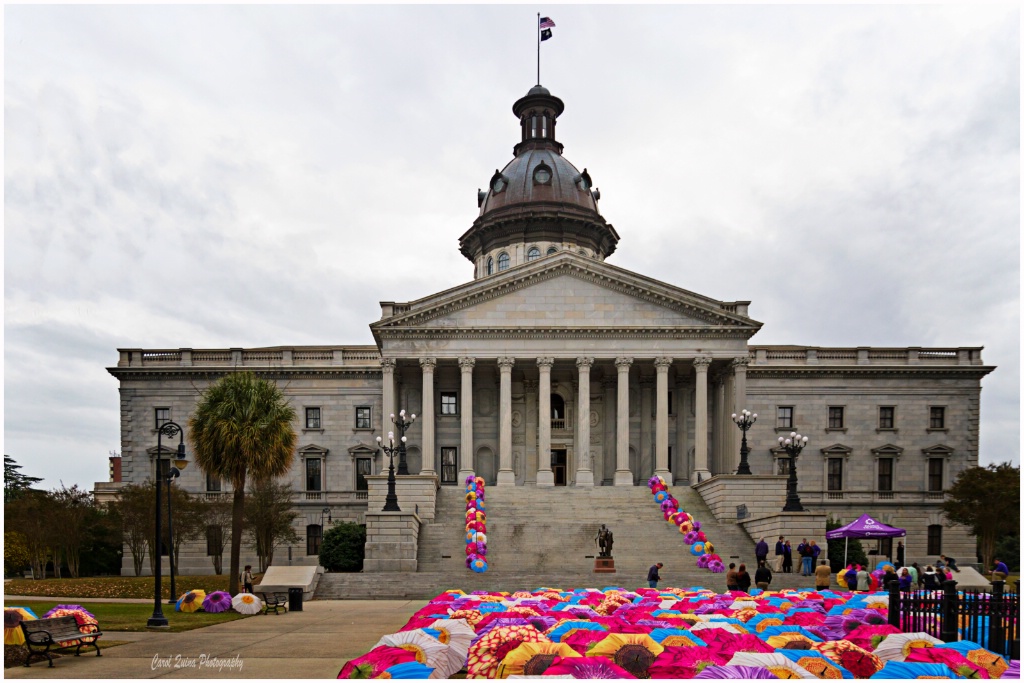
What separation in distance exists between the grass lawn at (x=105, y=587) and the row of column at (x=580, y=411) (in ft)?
54.5

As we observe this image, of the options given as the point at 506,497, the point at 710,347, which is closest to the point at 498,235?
the point at 710,347

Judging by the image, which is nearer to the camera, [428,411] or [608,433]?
→ [428,411]

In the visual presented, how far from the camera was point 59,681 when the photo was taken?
507 inches

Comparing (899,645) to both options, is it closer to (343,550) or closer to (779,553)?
(779,553)

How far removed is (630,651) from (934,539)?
5876 cm

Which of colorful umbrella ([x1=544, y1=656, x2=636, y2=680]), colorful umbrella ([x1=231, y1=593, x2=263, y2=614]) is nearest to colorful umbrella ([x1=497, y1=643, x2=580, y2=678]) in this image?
colorful umbrella ([x1=544, y1=656, x2=636, y2=680])

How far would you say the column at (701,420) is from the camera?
53594mm

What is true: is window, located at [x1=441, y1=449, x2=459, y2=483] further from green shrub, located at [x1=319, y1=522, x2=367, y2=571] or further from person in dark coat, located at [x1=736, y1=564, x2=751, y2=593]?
person in dark coat, located at [x1=736, y1=564, x2=751, y2=593]

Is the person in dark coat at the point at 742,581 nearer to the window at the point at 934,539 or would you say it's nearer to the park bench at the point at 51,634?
the park bench at the point at 51,634

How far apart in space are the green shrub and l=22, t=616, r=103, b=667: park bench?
958 inches

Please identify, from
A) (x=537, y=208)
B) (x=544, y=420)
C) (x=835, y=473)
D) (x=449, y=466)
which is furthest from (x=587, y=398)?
(x=537, y=208)

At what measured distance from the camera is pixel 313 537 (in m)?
62.8

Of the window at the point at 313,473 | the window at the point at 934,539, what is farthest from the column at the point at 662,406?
the window at the point at 313,473

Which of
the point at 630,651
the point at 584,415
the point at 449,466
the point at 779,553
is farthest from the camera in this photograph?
the point at 449,466
